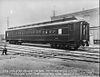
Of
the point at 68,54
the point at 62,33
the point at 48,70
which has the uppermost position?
the point at 62,33

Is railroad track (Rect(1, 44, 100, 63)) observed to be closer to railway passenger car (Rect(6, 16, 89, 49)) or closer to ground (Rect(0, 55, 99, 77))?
ground (Rect(0, 55, 99, 77))

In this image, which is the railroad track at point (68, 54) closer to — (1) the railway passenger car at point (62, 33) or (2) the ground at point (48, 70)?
(2) the ground at point (48, 70)

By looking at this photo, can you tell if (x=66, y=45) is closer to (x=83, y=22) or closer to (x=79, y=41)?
(x=79, y=41)

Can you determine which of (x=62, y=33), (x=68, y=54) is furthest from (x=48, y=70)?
(x=62, y=33)

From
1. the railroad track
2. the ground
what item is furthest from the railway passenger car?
the ground

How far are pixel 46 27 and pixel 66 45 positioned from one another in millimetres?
4221

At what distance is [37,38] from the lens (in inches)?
731

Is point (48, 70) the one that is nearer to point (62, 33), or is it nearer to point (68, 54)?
point (68, 54)

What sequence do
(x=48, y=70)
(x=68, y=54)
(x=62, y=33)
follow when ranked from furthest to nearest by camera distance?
(x=62, y=33)
(x=68, y=54)
(x=48, y=70)

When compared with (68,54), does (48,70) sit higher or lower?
lower

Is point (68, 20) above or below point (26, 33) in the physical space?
above

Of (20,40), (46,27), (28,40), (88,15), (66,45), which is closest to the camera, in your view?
(66,45)

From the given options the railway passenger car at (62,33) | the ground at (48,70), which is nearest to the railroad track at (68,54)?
the ground at (48,70)

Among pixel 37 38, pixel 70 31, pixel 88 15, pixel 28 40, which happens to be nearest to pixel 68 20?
pixel 70 31
